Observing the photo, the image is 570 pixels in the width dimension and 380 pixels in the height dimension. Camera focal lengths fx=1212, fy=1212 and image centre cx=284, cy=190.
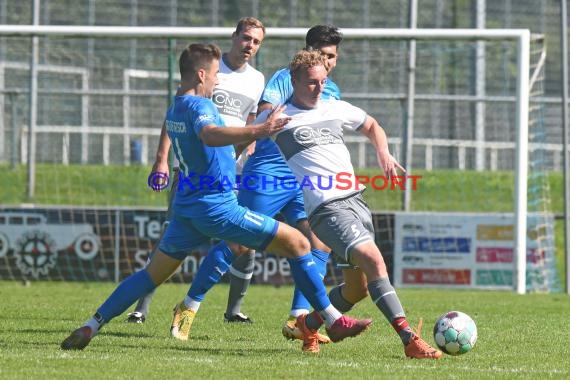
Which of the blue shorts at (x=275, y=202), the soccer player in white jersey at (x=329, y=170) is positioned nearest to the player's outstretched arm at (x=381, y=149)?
the soccer player in white jersey at (x=329, y=170)

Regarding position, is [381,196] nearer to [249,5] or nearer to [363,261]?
[249,5]

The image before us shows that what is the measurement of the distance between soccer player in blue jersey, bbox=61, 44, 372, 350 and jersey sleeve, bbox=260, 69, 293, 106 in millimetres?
977

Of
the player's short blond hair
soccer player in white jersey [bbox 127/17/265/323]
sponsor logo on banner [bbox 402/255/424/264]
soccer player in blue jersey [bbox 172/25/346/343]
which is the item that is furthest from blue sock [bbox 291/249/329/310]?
sponsor logo on banner [bbox 402/255/424/264]

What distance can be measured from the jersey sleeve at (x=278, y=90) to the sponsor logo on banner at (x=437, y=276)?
6.07 metres

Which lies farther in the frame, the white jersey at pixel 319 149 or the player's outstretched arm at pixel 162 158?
the player's outstretched arm at pixel 162 158

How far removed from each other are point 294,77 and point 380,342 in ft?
6.46

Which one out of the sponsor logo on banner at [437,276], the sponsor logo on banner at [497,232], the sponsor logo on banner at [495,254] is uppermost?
Answer: the sponsor logo on banner at [497,232]

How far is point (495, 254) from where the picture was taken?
1441 cm

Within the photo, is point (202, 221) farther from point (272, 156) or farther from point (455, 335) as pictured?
point (455, 335)

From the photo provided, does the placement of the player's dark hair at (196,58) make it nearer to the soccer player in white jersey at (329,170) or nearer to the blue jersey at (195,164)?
the blue jersey at (195,164)

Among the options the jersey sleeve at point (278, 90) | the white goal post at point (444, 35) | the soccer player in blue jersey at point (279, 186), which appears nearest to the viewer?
the jersey sleeve at point (278, 90)

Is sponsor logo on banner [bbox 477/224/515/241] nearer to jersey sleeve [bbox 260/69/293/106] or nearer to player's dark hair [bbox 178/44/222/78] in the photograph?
jersey sleeve [bbox 260/69/293/106]

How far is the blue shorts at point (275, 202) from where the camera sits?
8.91 m

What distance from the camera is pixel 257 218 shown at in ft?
24.8
